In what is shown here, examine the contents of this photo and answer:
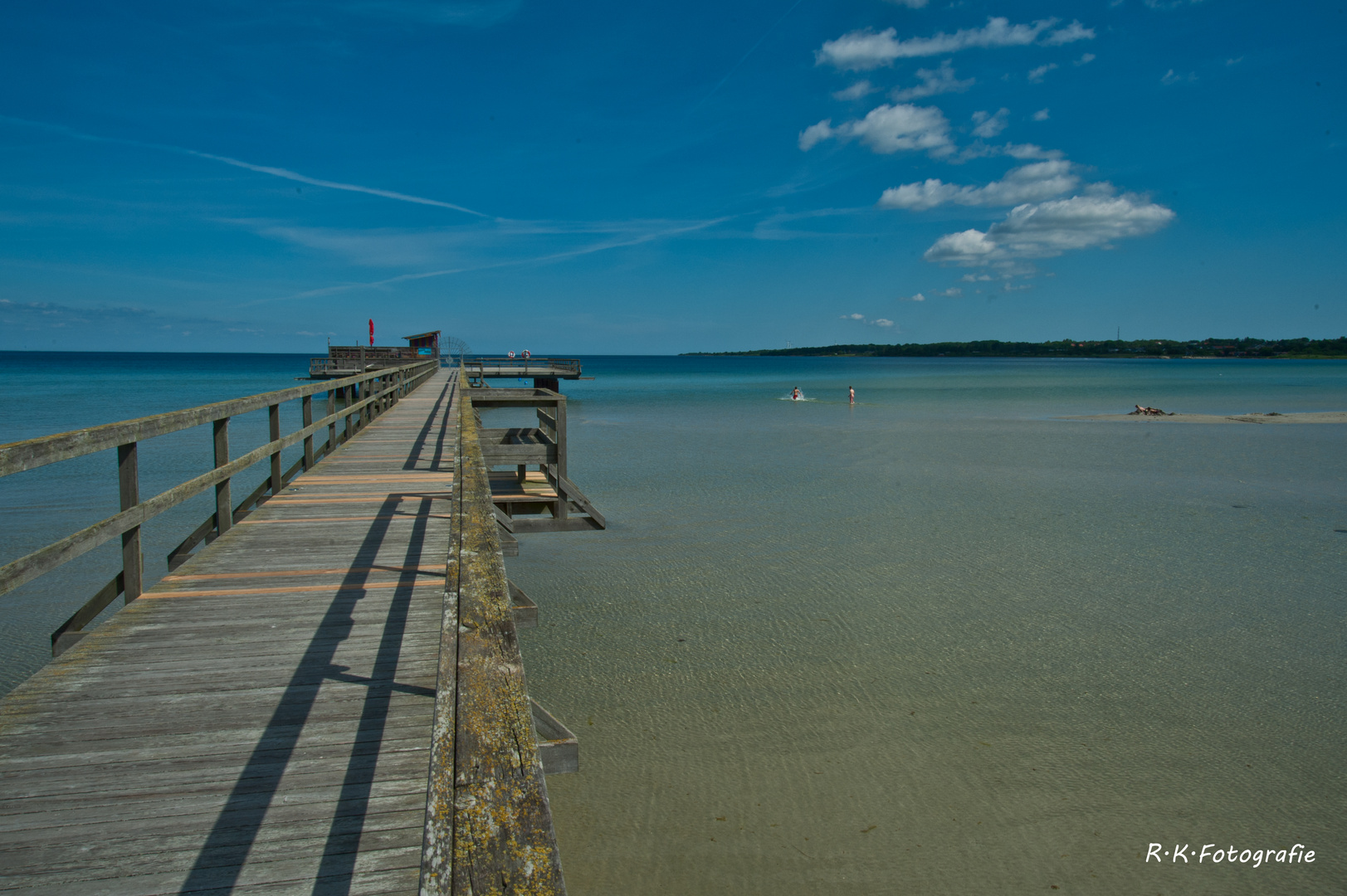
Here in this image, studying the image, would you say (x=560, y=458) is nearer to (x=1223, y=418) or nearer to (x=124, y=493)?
(x=124, y=493)

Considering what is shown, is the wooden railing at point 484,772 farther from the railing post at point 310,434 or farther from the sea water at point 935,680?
the railing post at point 310,434

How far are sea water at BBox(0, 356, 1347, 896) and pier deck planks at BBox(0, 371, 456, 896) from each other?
1653mm

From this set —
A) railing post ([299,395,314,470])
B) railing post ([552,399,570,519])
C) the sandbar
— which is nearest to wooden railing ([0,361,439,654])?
railing post ([299,395,314,470])

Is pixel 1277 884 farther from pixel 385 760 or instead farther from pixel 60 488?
pixel 60 488

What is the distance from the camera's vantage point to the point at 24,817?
2178 millimetres

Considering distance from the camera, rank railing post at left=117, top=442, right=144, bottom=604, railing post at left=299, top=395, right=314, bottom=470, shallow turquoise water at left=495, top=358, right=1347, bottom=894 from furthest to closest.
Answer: railing post at left=299, top=395, right=314, bottom=470, shallow turquoise water at left=495, top=358, right=1347, bottom=894, railing post at left=117, top=442, right=144, bottom=604

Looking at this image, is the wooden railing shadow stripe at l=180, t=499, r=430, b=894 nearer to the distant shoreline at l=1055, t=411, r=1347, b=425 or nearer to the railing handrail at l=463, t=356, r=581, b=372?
the distant shoreline at l=1055, t=411, r=1347, b=425

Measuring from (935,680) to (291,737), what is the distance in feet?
15.8

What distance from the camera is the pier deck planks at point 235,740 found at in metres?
2.04

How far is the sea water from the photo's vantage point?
4.04 meters

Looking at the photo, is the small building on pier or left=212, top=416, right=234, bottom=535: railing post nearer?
left=212, top=416, right=234, bottom=535: railing post

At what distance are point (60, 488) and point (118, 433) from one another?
12789 mm

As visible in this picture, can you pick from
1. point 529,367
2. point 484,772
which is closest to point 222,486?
point 484,772

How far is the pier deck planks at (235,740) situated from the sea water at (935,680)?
1653 mm
